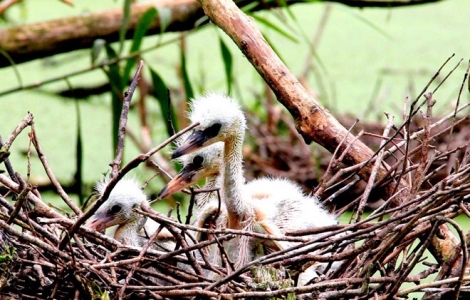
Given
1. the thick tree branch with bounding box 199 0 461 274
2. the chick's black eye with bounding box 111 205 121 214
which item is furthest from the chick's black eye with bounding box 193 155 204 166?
the thick tree branch with bounding box 199 0 461 274

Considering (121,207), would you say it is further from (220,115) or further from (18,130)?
(18,130)

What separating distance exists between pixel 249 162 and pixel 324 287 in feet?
9.51

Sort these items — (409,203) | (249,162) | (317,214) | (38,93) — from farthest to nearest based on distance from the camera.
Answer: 1. (38,93)
2. (249,162)
3. (317,214)
4. (409,203)

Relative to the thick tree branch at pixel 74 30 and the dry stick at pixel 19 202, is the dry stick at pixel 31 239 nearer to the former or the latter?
the dry stick at pixel 19 202

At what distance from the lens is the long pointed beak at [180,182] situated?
2.93 metres

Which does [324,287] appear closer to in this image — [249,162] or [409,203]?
[409,203]

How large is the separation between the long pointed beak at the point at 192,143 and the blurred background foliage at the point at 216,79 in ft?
6.90

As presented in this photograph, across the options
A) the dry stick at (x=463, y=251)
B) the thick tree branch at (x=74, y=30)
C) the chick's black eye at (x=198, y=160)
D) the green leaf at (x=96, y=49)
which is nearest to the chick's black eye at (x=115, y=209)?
the chick's black eye at (x=198, y=160)

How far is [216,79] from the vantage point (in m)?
6.55

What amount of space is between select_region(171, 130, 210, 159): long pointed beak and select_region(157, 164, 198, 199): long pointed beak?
21cm

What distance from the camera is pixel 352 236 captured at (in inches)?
88.5

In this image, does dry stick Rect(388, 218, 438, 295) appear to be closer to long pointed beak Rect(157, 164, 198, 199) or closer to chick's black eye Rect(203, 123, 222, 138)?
chick's black eye Rect(203, 123, 222, 138)

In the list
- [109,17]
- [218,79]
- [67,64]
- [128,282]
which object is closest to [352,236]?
[128,282]

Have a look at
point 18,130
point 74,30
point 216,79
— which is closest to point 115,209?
point 18,130
